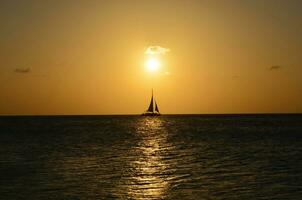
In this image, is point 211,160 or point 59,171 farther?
point 211,160

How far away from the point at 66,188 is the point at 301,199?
13920 mm

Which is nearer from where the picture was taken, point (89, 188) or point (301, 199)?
point (301, 199)

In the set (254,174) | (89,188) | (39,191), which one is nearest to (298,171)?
(254,174)

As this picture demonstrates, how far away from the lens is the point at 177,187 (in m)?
31.0

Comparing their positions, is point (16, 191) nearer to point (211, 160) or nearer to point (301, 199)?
point (301, 199)

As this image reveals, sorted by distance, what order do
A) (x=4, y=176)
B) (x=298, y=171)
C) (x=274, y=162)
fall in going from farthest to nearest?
(x=274, y=162)
(x=298, y=171)
(x=4, y=176)

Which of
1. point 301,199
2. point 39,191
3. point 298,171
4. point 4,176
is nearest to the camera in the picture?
point 301,199

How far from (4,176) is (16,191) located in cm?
639

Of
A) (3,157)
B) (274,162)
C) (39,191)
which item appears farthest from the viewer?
(3,157)

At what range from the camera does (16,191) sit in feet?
96.7

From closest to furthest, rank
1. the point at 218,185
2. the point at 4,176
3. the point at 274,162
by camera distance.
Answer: the point at 218,185
the point at 4,176
the point at 274,162

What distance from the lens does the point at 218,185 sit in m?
31.3

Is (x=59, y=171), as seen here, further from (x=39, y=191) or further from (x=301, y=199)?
(x=301, y=199)

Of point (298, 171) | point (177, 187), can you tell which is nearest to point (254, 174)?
point (298, 171)
